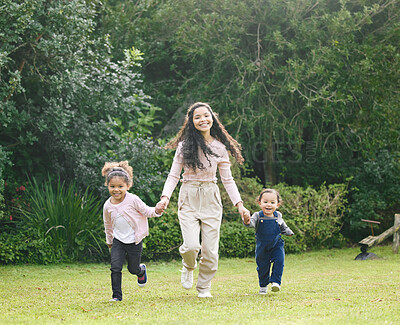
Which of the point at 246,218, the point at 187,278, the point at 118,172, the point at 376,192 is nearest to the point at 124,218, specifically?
the point at 118,172

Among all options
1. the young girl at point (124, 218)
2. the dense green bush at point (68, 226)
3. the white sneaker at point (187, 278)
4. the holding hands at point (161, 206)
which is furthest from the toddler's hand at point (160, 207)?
the dense green bush at point (68, 226)

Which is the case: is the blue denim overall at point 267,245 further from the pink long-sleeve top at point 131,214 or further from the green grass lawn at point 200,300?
the pink long-sleeve top at point 131,214

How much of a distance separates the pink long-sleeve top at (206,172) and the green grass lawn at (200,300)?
109cm

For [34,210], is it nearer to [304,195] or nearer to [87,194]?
[87,194]

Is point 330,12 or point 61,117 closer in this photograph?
point 61,117

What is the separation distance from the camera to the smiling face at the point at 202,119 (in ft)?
19.4

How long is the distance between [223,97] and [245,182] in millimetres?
2115

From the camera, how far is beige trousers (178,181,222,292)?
570cm

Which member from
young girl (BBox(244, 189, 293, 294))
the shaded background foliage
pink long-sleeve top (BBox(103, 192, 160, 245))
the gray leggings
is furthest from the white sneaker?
the shaded background foliage

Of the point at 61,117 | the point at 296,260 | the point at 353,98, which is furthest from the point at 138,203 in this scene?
the point at 353,98

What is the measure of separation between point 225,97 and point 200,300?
833cm

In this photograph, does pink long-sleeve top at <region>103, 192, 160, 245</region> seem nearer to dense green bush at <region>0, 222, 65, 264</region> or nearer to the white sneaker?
the white sneaker

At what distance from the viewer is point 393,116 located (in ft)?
42.7

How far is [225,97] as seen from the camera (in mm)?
13336
